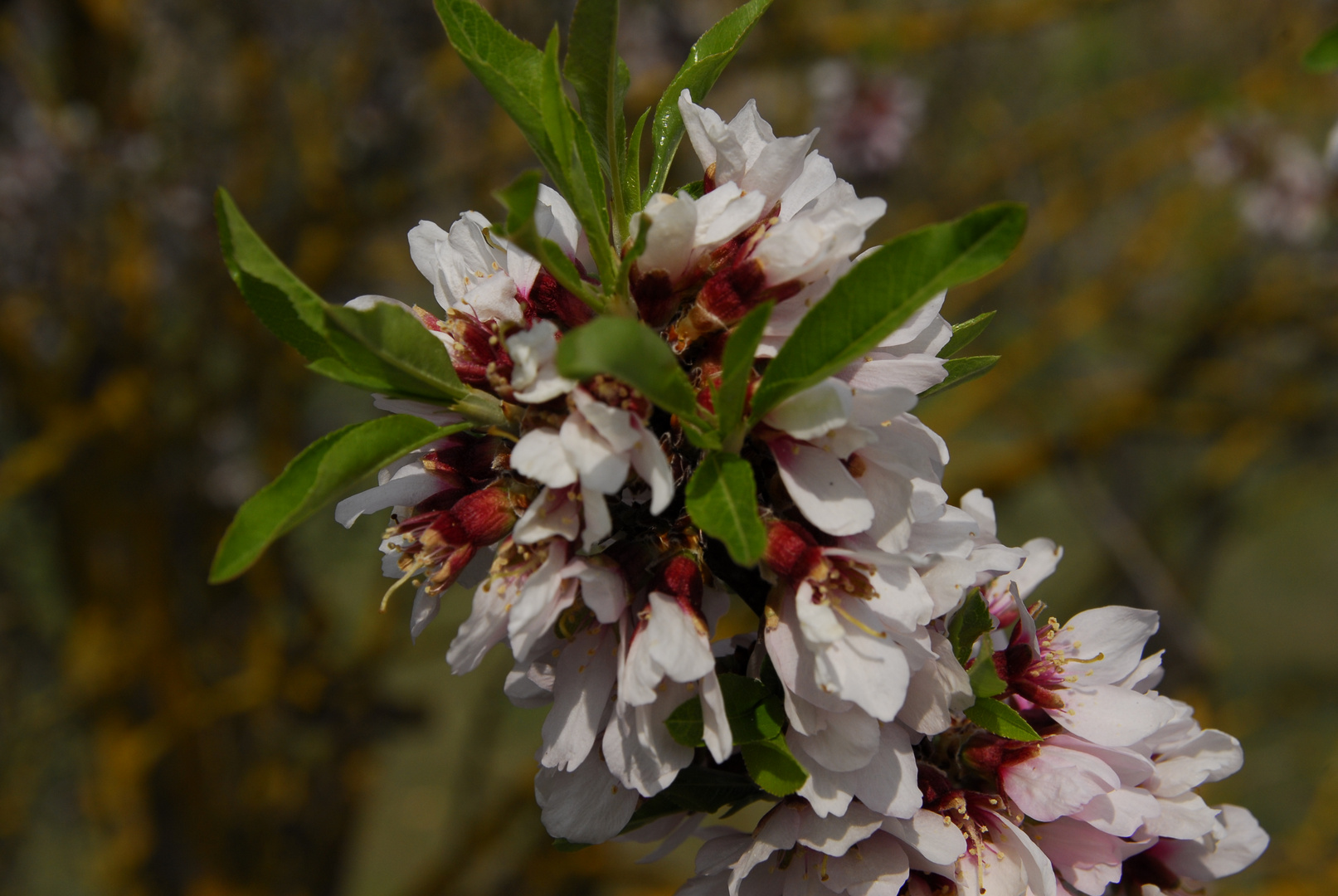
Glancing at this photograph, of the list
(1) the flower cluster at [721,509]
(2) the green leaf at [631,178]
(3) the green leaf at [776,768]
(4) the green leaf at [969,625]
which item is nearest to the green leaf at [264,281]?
(1) the flower cluster at [721,509]

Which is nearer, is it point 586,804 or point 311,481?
point 311,481

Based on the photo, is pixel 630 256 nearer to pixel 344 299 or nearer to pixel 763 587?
pixel 763 587

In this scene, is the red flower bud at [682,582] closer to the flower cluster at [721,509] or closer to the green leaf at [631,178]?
the flower cluster at [721,509]

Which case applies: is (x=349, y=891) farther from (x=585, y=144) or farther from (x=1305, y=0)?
(x=1305, y=0)

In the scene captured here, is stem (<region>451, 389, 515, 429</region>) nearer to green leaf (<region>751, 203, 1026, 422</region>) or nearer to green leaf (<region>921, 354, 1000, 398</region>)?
green leaf (<region>751, 203, 1026, 422</region>)

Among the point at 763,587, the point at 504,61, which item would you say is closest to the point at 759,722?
the point at 763,587

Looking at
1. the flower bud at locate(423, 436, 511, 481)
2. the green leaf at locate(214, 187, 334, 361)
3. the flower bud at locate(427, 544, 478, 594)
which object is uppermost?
the green leaf at locate(214, 187, 334, 361)

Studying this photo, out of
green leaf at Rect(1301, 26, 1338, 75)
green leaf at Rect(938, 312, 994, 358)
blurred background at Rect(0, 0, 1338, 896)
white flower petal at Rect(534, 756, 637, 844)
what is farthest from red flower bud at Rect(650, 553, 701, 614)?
blurred background at Rect(0, 0, 1338, 896)
